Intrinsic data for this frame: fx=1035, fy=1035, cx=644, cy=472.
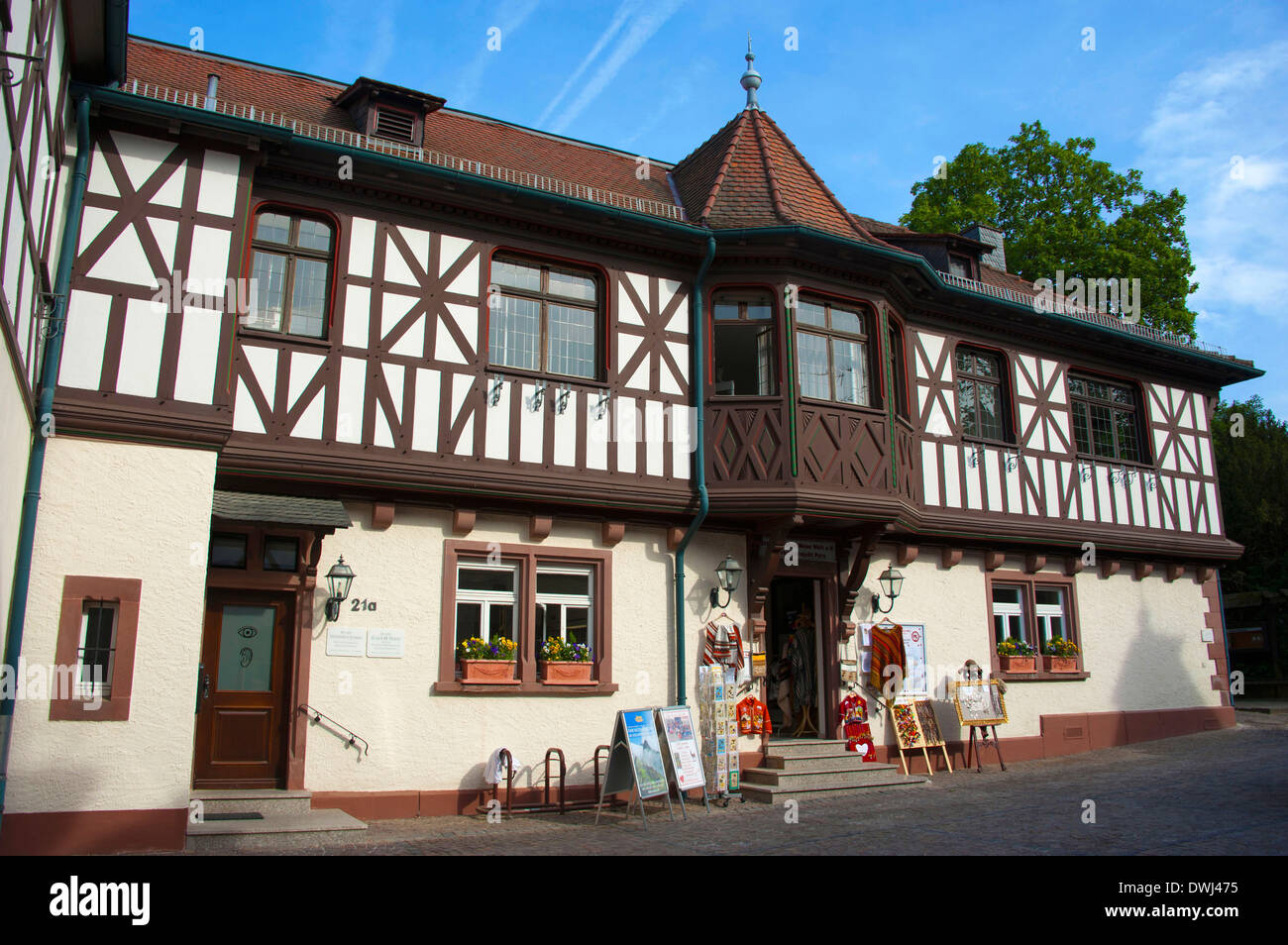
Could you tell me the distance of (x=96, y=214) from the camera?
9812 millimetres

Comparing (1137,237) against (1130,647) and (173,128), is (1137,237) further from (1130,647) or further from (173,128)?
(173,128)

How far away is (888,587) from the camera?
14.6m

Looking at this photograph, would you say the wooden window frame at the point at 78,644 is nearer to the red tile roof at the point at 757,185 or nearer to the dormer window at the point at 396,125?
the dormer window at the point at 396,125

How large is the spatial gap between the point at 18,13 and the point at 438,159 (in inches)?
242

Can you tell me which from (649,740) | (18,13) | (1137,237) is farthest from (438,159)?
(1137,237)

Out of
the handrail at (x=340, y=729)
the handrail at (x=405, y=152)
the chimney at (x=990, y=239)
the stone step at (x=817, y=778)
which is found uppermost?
the chimney at (x=990, y=239)

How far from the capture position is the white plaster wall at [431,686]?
10.9 m

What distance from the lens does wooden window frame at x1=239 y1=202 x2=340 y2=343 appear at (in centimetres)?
1116

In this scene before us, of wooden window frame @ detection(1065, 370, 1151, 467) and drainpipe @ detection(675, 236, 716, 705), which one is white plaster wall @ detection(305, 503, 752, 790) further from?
wooden window frame @ detection(1065, 370, 1151, 467)

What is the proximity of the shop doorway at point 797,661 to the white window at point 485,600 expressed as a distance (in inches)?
179

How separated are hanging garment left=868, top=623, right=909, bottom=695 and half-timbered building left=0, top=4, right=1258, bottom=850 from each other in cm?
31

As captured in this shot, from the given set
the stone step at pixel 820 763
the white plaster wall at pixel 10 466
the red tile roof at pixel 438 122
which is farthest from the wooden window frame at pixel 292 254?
the stone step at pixel 820 763

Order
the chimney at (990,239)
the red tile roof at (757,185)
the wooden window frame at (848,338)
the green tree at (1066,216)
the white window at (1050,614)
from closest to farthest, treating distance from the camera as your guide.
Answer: the wooden window frame at (848,338) < the red tile roof at (757,185) < the white window at (1050,614) < the chimney at (990,239) < the green tree at (1066,216)

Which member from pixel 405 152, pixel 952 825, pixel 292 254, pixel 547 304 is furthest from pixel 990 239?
pixel 292 254
